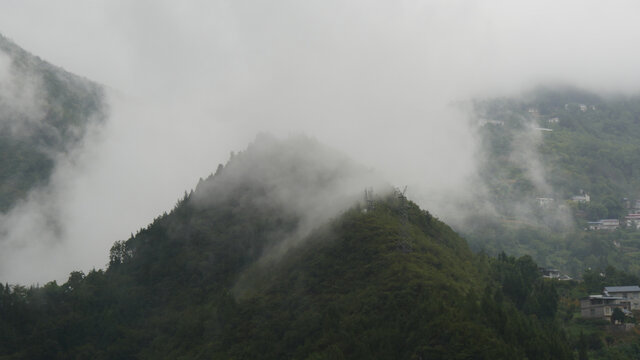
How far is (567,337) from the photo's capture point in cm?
8894

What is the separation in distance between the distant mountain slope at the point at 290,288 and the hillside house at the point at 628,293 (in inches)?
440

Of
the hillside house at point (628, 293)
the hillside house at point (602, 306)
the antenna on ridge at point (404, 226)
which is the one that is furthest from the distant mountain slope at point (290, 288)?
the hillside house at point (628, 293)

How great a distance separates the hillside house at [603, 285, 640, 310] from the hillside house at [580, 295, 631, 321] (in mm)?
2073

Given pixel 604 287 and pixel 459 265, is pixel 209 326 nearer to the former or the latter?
pixel 459 265

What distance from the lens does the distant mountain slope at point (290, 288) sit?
74.1 meters

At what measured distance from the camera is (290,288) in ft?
314

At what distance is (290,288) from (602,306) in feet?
156

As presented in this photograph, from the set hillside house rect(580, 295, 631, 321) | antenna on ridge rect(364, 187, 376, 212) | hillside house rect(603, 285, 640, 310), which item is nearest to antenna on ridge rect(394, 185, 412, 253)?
antenna on ridge rect(364, 187, 376, 212)

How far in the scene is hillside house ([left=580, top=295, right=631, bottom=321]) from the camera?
98750 mm

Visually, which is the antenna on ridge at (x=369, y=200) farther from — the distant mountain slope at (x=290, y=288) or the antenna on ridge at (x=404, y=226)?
the antenna on ridge at (x=404, y=226)

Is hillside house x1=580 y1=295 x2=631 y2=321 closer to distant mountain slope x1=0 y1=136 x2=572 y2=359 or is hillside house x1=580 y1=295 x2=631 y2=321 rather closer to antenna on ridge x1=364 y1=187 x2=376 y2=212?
distant mountain slope x1=0 y1=136 x2=572 y2=359

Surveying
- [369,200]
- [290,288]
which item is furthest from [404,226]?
[290,288]

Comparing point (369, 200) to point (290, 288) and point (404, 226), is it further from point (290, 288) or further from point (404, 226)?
point (290, 288)

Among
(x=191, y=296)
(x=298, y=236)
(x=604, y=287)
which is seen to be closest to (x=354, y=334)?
(x=298, y=236)
